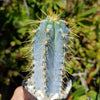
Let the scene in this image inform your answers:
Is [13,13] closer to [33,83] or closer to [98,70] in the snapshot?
[33,83]

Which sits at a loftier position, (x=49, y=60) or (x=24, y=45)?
(x=49, y=60)

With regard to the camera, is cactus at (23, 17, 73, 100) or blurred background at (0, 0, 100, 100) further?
blurred background at (0, 0, 100, 100)

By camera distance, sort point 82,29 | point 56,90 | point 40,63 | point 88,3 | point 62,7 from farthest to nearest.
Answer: point 88,3 → point 82,29 → point 62,7 → point 56,90 → point 40,63

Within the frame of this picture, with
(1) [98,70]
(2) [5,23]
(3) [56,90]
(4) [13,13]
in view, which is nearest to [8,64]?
(2) [5,23]

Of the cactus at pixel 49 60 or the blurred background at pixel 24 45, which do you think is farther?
the blurred background at pixel 24 45
